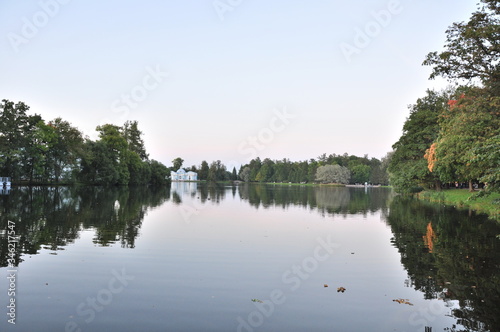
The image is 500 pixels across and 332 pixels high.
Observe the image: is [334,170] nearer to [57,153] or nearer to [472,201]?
[57,153]

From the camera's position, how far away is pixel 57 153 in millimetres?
67438

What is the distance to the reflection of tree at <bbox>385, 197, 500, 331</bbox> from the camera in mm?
7598

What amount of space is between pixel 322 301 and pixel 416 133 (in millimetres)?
45558

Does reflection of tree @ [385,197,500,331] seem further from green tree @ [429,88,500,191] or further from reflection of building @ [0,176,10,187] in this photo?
reflection of building @ [0,176,10,187]

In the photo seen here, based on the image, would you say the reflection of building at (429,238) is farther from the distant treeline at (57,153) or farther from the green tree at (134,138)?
the green tree at (134,138)

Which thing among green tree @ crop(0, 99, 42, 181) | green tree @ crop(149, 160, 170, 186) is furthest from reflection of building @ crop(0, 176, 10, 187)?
green tree @ crop(149, 160, 170, 186)

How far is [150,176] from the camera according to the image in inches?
3939

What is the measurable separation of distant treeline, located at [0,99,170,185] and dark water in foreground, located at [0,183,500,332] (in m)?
48.4

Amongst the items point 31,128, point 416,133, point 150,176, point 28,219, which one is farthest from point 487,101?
point 150,176

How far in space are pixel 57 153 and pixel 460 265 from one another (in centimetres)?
6961

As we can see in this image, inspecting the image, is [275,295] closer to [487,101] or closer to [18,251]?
[18,251]

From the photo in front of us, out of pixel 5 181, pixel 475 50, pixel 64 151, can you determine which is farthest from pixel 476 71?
pixel 64 151

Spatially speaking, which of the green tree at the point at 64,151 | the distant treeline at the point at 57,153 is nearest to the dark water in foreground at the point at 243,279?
the distant treeline at the point at 57,153

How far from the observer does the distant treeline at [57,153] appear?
5856cm
